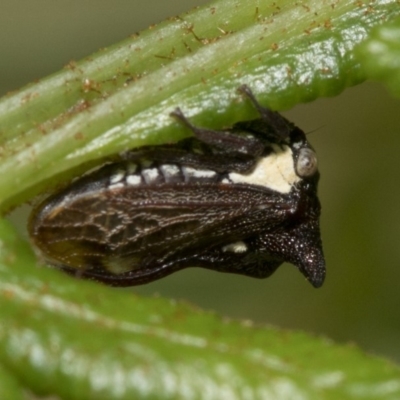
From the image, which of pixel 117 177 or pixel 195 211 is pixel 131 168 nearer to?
pixel 117 177

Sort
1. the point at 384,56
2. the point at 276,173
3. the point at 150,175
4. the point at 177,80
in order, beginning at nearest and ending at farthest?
the point at 384,56
the point at 177,80
the point at 150,175
the point at 276,173

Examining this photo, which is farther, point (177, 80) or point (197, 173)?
point (197, 173)

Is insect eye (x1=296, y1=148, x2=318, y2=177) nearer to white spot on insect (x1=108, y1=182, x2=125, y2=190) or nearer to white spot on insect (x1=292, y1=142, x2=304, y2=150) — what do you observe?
white spot on insect (x1=292, y1=142, x2=304, y2=150)

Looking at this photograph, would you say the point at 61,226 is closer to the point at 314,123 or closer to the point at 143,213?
the point at 143,213

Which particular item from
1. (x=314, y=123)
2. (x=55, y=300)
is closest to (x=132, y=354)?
(x=55, y=300)

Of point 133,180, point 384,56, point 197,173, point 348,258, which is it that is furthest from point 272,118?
point 348,258

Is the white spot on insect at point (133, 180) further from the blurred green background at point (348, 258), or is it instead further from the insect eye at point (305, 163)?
the blurred green background at point (348, 258)

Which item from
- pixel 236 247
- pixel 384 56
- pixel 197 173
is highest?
pixel 384 56

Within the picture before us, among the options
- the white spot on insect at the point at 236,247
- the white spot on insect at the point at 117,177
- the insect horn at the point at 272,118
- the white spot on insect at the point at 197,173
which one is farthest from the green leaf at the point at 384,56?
the white spot on insect at the point at 236,247

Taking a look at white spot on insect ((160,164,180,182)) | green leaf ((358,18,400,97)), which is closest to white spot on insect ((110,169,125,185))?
white spot on insect ((160,164,180,182))
